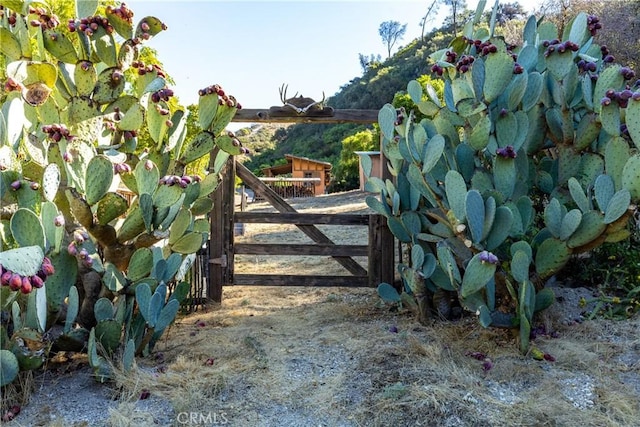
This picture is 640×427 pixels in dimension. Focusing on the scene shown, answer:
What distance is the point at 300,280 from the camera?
162 inches

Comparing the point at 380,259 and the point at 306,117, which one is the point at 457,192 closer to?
the point at 380,259

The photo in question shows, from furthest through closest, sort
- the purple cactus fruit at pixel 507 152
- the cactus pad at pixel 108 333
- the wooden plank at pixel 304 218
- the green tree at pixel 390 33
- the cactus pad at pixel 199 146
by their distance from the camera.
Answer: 1. the green tree at pixel 390 33
2. the wooden plank at pixel 304 218
3. the cactus pad at pixel 199 146
4. the purple cactus fruit at pixel 507 152
5. the cactus pad at pixel 108 333

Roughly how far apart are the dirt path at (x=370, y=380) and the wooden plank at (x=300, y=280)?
0.64 metres

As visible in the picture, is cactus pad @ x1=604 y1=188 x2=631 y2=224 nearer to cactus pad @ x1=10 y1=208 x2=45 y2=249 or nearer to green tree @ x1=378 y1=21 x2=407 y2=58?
cactus pad @ x1=10 y1=208 x2=45 y2=249

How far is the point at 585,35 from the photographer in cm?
380

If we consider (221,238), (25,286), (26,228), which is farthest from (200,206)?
(25,286)

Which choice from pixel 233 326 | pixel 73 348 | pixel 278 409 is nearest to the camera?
pixel 278 409

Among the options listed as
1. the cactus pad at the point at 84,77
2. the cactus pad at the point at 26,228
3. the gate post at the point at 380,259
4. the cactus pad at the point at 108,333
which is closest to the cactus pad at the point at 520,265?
the gate post at the point at 380,259

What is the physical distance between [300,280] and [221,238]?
2.57 feet

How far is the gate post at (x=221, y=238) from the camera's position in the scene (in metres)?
4.09

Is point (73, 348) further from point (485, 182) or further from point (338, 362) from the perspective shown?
point (485, 182)

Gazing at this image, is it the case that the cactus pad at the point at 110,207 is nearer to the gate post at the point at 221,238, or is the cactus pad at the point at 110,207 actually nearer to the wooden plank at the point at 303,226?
the gate post at the point at 221,238

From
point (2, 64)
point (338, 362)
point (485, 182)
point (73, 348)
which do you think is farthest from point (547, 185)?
point (2, 64)

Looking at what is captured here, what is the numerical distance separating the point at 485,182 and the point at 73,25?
276 cm
